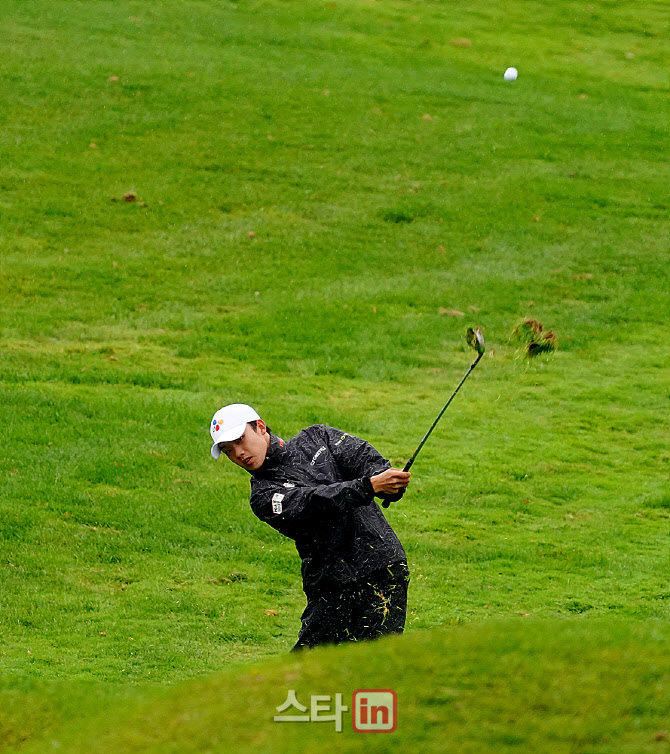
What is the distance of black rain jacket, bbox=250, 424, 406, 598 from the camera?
6535 millimetres

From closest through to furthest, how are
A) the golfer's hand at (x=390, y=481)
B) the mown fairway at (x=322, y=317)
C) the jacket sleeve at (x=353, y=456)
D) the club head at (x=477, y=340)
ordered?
1. the golfer's hand at (x=390, y=481)
2. the jacket sleeve at (x=353, y=456)
3. the club head at (x=477, y=340)
4. the mown fairway at (x=322, y=317)

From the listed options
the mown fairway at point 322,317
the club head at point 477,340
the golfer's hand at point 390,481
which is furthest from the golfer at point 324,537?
the club head at point 477,340

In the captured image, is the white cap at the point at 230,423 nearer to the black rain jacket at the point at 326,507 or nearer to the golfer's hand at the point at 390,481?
the black rain jacket at the point at 326,507

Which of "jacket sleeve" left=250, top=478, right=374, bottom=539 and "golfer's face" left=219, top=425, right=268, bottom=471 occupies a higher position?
"golfer's face" left=219, top=425, right=268, bottom=471

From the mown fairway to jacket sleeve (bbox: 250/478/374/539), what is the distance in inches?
41.9

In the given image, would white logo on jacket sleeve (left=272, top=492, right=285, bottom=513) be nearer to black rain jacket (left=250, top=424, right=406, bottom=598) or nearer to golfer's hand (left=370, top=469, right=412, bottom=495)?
black rain jacket (left=250, top=424, right=406, bottom=598)

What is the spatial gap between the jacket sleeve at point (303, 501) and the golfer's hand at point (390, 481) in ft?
0.21

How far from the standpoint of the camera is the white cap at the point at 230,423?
670 centimetres

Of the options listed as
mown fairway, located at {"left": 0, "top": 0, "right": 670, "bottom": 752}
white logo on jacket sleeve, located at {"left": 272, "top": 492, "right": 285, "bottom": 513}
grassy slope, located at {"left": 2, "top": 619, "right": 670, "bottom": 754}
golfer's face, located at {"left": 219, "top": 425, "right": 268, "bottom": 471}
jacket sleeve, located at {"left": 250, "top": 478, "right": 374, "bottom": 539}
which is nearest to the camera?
grassy slope, located at {"left": 2, "top": 619, "right": 670, "bottom": 754}

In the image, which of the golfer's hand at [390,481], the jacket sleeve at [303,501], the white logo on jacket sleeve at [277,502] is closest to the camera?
the golfer's hand at [390,481]

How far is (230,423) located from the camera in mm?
6750

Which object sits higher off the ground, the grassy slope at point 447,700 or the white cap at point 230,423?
the white cap at point 230,423

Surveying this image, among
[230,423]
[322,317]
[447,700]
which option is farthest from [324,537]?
[322,317]

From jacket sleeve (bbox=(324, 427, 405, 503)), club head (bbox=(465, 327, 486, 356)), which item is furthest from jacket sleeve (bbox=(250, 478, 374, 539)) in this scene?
club head (bbox=(465, 327, 486, 356))
